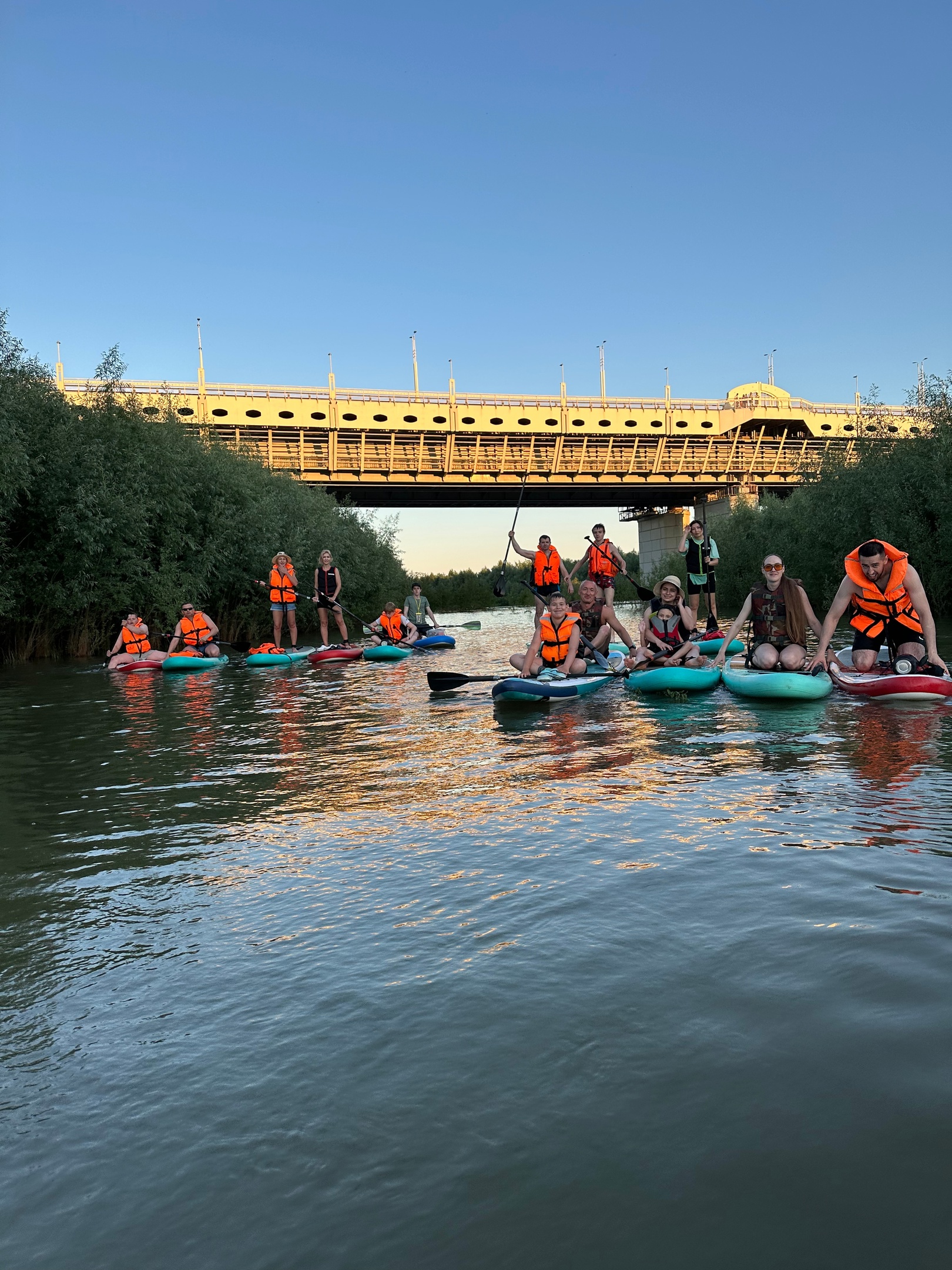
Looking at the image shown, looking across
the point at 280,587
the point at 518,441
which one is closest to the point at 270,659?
the point at 280,587

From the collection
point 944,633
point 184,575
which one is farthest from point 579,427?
point 944,633

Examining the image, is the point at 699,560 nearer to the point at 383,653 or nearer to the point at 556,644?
the point at 383,653

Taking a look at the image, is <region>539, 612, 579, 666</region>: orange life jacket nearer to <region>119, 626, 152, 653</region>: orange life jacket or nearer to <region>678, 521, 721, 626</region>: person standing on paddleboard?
<region>678, 521, 721, 626</region>: person standing on paddleboard

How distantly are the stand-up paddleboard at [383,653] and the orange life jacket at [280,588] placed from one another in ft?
6.81

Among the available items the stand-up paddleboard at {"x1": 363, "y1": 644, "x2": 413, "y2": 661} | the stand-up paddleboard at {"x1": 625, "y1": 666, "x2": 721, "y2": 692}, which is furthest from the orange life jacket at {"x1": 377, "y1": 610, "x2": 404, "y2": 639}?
the stand-up paddleboard at {"x1": 625, "y1": 666, "x2": 721, "y2": 692}

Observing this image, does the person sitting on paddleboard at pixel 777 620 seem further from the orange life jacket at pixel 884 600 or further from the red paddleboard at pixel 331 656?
the red paddleboard at pixel 331 656

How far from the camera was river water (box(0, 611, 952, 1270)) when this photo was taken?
229 centimetres

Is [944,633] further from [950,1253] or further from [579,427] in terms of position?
[579,427]

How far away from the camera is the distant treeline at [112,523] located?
20922mm

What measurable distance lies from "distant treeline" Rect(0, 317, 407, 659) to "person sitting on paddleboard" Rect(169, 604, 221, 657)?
3.59 m

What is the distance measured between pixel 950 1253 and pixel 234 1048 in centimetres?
199

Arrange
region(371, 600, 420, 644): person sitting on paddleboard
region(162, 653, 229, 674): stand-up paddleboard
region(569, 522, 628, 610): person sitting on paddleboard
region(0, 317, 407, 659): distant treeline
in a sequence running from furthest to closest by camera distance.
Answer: region(0, 317, 407, 659): distant treeline < region(371, 600, 420, 644): person sitting on paddleboard < region(162, 653, 229, 674): stand-up paddleboard < region(569, 522, 628, 610): person sitting on paddleboard

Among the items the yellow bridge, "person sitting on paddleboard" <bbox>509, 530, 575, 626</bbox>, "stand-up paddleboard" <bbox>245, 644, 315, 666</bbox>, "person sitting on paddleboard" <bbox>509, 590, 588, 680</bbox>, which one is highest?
the yellow bridge

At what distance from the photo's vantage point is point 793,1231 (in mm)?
2195
